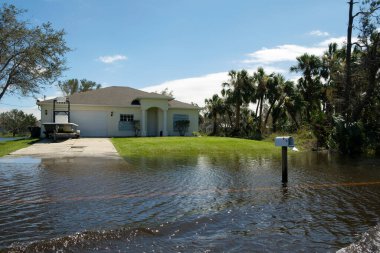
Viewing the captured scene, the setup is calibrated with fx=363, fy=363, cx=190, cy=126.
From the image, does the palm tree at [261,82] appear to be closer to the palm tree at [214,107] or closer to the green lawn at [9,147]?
the palm tree at [214,107]

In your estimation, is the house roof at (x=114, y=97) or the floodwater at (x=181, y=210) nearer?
the floodwater at (x=181, y=210)

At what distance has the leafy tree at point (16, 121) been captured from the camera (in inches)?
2819

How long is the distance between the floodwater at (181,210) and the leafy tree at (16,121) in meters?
64.0

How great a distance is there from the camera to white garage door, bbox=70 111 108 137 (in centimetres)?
3078

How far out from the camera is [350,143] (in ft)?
71.9

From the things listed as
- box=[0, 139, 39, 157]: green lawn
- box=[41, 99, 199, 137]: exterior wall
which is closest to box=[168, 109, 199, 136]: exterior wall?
box=[41, 99, 199, 137]: exterior wall

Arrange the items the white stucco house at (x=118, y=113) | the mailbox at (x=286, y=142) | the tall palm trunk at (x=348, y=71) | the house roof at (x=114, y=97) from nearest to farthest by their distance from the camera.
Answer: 1. the mailbox at (x=286, y=142)
2. the tall palm trunk at (x=348, y=71)
3. the white stucco house at (x=118, y=113)
4. the house roof at (x=114, y=97)

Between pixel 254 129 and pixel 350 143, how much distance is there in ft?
70.0

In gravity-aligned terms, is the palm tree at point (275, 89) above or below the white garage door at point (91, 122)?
above

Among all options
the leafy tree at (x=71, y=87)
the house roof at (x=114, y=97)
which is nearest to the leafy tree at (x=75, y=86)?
the leafy tree at (x=71, y=87)

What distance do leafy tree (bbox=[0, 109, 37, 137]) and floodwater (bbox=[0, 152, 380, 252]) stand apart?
64.0m

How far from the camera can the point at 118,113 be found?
3198cm

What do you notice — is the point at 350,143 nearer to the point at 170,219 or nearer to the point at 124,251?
the point at 170,219

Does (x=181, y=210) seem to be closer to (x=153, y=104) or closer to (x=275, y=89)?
(x=153, y=104)
